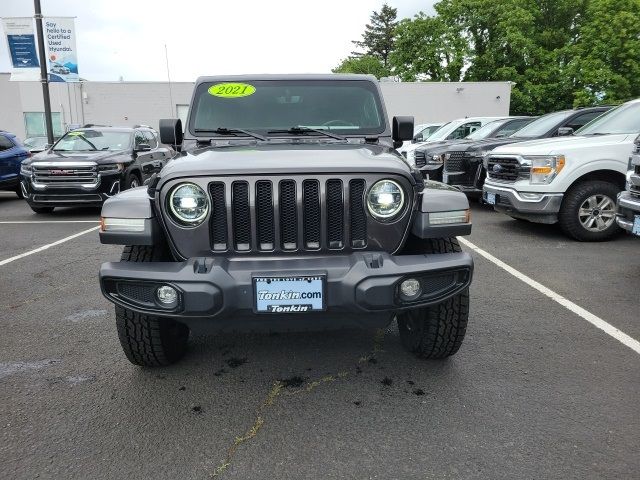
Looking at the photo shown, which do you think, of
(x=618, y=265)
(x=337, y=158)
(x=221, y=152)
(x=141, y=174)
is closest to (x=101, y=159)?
(x=141, y=174)

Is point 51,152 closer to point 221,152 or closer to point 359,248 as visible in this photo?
point 221,152

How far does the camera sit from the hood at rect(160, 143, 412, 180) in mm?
2730

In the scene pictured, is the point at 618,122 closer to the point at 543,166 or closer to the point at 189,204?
the point at 543,166

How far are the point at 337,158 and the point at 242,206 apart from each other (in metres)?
0.61

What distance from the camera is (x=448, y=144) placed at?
1093 cm

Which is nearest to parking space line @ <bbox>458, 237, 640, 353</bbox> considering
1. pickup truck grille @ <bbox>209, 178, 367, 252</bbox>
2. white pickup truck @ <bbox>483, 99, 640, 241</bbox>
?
white pickup truck @ <bbox>483, 99, 640, 241</bbox>

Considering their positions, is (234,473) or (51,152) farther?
(51,152)

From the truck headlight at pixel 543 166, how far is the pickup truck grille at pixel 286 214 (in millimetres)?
4849

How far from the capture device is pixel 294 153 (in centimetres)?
306

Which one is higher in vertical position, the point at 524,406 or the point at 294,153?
the point at 294,153

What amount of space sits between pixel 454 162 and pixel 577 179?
3.39m

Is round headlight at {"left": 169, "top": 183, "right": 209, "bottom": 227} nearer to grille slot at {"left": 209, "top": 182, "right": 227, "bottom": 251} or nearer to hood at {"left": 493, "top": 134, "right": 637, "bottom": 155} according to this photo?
grille slot at {"left": 209, "top": 182, "right": 227, "bottom": 251}

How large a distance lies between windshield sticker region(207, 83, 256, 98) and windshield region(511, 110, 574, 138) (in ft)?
20.7

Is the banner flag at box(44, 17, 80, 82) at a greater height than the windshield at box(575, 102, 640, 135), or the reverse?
the banner flag at box(44, 17, 80, 82)
